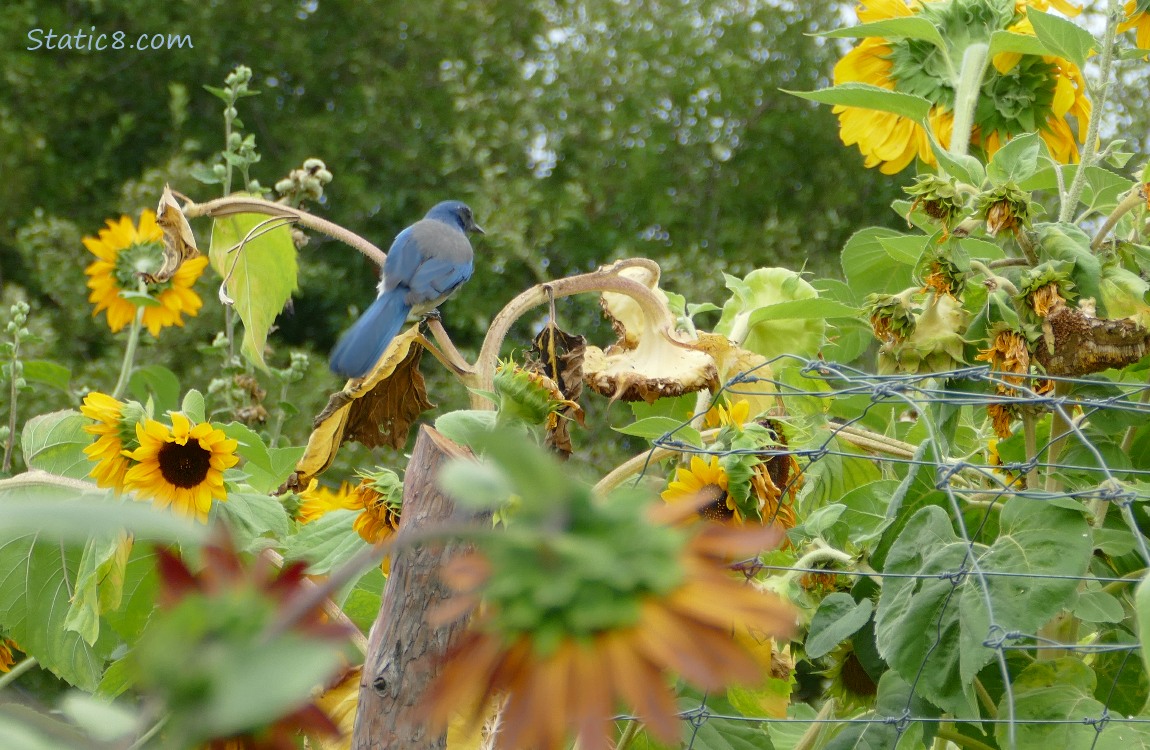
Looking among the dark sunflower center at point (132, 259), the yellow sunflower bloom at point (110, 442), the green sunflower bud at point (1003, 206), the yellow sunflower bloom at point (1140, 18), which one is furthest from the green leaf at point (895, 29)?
the dark sunflower center at point (132, 259)

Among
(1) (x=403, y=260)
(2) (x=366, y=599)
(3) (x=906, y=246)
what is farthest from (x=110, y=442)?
(3) (x=906, y=246)

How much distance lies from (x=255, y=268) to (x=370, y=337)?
0.12 m

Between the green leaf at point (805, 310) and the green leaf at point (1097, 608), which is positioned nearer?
the green leaf at point (1097, 608)

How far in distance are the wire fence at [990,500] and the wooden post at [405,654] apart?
131mm

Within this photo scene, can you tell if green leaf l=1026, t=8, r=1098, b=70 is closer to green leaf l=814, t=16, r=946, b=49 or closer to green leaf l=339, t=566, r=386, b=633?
green leaf l=814, t=16, r=946, b=49

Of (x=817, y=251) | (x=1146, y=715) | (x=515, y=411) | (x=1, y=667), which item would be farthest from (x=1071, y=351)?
(x=817, y=251)

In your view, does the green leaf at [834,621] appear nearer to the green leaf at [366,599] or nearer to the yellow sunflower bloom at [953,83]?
the green leaf at [366,599]

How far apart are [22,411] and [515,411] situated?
1817mm

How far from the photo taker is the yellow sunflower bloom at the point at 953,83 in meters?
0.99

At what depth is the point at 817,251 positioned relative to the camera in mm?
3439

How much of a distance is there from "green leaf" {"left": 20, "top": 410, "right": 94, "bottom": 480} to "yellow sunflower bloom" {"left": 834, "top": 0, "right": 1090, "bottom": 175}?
0.68 metres

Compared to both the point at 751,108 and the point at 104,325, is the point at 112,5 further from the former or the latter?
the point at 751,108

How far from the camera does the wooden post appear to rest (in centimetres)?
49

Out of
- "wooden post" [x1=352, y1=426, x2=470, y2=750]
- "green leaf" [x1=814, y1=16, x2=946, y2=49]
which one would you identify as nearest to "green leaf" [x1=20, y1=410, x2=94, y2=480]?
"wooden post" [x1=352, y1=426, x2=470, y2=750]
